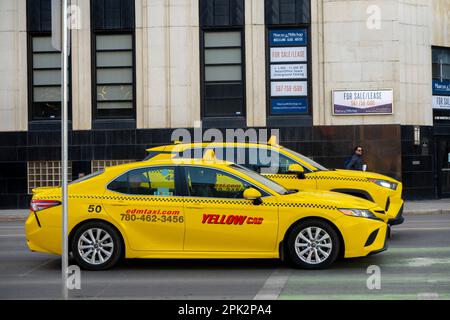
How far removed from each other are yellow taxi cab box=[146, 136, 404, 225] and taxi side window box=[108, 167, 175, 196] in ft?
6.78

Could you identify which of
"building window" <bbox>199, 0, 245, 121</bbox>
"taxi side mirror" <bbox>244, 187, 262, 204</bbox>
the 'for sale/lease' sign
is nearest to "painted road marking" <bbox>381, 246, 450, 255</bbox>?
"taxi side mirror" <bbox>244, 187, 262, 204</bbox>

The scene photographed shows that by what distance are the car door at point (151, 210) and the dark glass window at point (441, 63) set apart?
50.6ft

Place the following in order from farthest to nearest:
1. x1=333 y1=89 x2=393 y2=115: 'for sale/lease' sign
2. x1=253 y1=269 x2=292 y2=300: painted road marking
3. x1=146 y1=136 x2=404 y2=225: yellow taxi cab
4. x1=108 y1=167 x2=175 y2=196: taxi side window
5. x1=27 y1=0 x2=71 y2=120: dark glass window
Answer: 1. x1=27 y1=0 x2=71 y2=120: dark glass window
2. x1=333 y1=89 x2=393 y2=115: 'for sale/lease' sign
3. x1=146 y1=136 x2=404 y2=225: yellow taxi cab
4. x1=108 y1=167 x2=175 y2=196: taxi side window
5. x1=253 y1=269 x2=292 y2=300: painted road marking

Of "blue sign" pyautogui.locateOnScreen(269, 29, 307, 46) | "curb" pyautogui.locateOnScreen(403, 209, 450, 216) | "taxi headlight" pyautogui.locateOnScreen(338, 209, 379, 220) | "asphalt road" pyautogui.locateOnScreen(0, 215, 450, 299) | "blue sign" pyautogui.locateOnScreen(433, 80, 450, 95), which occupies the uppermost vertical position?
"blue sign" pyautogui.locateOnScreen(269, 29, 307, 46)

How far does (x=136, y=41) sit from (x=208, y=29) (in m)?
2.33

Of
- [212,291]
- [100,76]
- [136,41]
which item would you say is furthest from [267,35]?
[212,291]

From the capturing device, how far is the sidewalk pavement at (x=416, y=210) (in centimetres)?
1800

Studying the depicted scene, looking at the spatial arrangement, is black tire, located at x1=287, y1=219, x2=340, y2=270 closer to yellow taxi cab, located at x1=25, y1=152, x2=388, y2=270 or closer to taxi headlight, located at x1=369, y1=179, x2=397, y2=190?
yellow taxi cab, located at x1=25, y1=152, x2=388, y2=270

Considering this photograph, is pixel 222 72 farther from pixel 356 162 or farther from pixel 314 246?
pixel 314 246

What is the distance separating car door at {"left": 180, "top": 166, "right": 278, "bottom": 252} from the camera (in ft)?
28.9

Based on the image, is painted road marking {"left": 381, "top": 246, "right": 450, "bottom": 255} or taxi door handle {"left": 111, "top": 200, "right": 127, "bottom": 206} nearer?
taxi door handle {"left": 111, "top": 200, "right": 127, "bottom": 206}

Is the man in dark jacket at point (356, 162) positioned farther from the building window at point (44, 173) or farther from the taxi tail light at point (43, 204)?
the taxi tail light at point (43, 204)

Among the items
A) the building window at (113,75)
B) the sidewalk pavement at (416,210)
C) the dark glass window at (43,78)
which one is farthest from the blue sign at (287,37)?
the dark glass window at (43,78)

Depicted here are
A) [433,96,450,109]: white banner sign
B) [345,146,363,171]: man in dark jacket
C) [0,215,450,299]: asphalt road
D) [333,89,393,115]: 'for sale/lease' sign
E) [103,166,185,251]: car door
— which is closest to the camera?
[0,215,450,299]: asphalt road
